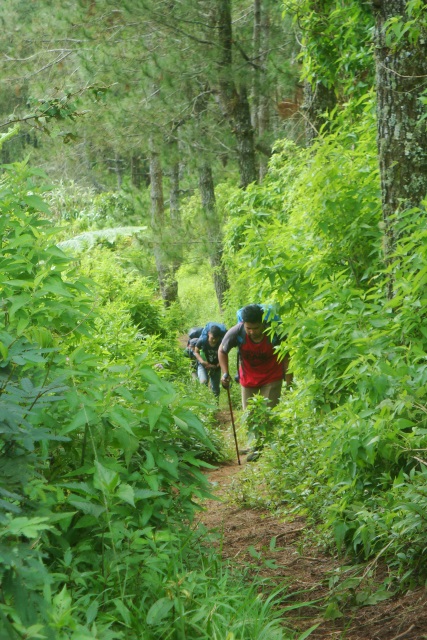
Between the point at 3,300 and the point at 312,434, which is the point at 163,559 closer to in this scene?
the point at 3,300

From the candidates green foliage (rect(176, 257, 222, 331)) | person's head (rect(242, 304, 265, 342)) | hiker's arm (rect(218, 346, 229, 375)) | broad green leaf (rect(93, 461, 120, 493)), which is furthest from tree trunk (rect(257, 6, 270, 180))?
broad green leaf (rect(93, 461, 120, 493))

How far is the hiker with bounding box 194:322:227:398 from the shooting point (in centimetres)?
1340

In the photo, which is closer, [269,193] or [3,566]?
[3,566]

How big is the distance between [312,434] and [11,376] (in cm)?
388

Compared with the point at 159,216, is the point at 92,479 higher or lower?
higher

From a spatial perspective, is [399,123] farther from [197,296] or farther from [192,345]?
[197,296]

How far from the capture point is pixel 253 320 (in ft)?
30.5

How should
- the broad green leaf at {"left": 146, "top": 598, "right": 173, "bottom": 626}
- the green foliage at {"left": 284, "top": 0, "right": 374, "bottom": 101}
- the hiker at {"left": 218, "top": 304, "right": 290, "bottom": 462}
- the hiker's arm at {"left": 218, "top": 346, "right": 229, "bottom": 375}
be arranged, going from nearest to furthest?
1. the broad green leaf at {"left": 146, "top": 598, "right": 173, "bottom": 626}
2. the green foliage at {"left": 284, "top": 0, "right": 374, "bottom": 101}
3. the hiker at {"left": 218, "top": 304, "right": 290, "bottom": 462}
4. the hiker's arm at {"left": 218, "top": 346, "right": 229, "bottom": 375}

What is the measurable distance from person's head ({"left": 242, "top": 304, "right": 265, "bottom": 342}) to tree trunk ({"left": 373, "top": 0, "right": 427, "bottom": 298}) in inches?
121

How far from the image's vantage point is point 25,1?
83.9 ft

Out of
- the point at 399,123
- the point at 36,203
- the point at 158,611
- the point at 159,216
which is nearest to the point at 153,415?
the point at 158,611

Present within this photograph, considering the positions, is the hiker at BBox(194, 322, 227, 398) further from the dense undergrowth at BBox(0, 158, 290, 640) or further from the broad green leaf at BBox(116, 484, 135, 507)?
the broad green leaf at BBox(116, 484, 135, 507)

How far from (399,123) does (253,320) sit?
3.50 metres

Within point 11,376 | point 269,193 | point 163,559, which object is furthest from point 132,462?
point 269,193
